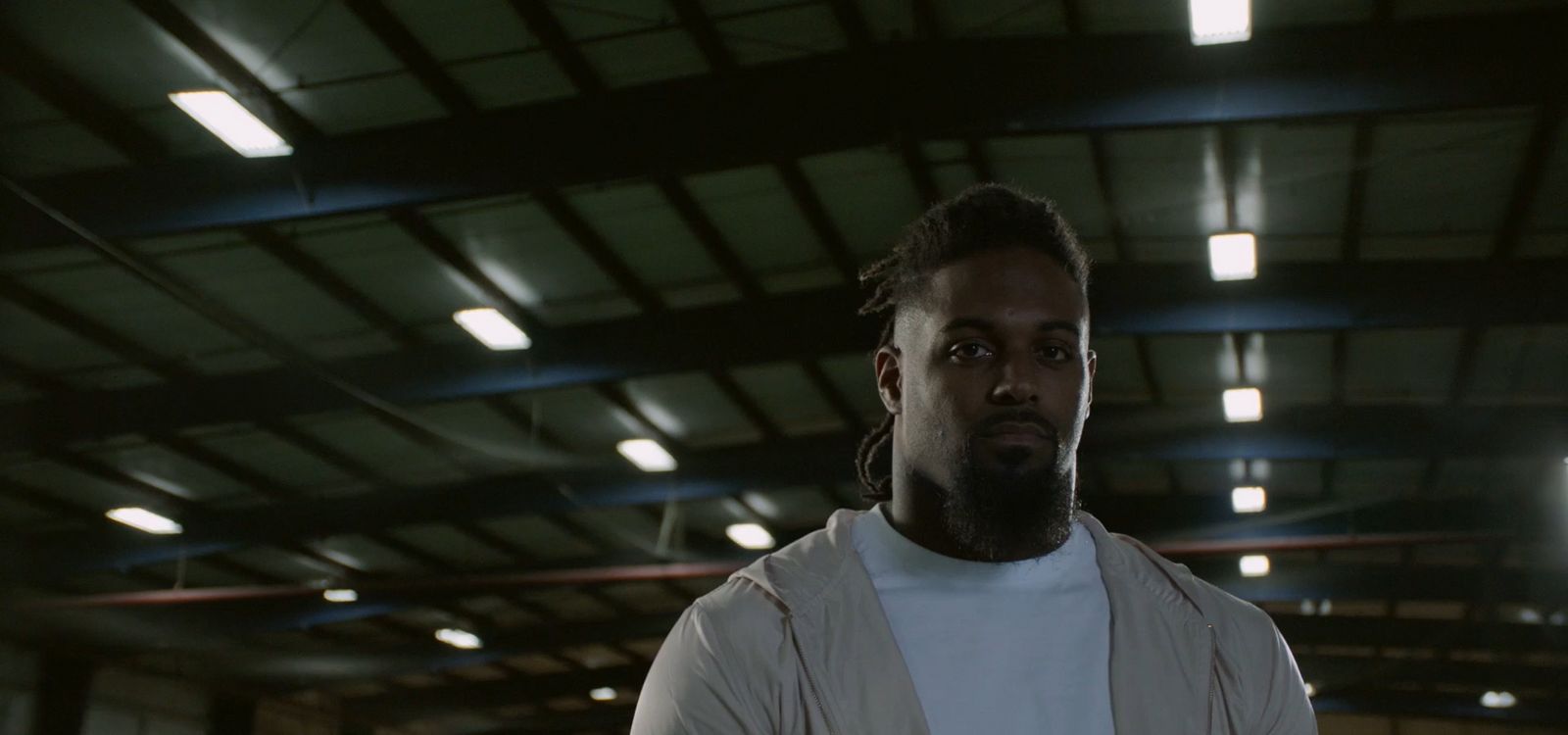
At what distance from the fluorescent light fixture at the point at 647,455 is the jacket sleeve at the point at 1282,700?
16858mm

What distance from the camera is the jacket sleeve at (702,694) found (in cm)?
197

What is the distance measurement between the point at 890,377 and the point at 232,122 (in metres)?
9.46

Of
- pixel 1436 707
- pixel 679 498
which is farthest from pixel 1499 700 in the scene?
pixel 679 498

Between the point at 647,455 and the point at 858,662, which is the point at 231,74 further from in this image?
the point at 858,662

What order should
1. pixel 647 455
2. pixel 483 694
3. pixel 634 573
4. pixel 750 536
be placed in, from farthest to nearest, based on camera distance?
pixel 483 694
pixel 750 536
pixel 634 573
pixel 647 455

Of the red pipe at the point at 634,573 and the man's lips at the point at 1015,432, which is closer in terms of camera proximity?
the man's lips at the point at 1015,432

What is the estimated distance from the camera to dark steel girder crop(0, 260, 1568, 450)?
13.8 meters

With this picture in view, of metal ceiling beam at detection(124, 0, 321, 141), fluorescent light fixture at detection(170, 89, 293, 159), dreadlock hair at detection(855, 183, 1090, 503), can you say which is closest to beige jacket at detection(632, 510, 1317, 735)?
dreadlock hair at detection(855, 183, 1090, 503)

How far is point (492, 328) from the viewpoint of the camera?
590 inches

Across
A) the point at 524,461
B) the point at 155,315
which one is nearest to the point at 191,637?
the point at 524,461

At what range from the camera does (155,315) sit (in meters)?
14.4

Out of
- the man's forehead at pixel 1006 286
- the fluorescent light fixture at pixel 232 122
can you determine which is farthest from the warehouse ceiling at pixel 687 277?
the man's forehead at pixel 1006 286

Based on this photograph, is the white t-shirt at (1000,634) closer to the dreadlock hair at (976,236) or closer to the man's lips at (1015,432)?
the man's lips at (1015,432)

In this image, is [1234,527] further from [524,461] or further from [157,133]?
[157,133]
